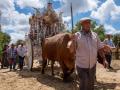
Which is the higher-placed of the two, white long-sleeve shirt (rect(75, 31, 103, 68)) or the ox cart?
the ox cart

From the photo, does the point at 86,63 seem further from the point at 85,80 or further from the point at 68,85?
the point at 68,85

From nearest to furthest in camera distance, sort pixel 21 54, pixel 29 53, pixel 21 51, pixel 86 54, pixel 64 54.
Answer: pixel 86 54, pixel 64 54, pixel 29 53, pixel 21 51, pixel 21 54

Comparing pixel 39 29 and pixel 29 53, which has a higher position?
pixel 39 29

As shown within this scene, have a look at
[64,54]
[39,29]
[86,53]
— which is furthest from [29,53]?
[86,53]

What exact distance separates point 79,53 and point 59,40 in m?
7.56

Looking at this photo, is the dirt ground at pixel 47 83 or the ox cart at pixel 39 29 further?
the ox cart at pixel 39 29

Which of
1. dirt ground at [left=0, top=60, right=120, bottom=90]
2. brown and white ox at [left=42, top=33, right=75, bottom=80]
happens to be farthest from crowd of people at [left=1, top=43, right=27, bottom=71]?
brown and white ox at [left=42, top=33, right=75, bottom=80]

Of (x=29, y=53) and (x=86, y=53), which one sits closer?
(x=86, y=53)

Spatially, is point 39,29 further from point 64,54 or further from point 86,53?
point 86,53

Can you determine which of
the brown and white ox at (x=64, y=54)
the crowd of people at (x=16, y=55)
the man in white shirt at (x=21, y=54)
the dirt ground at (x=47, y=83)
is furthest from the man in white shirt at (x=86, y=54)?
the man in white shirt at (x=21, y=54)

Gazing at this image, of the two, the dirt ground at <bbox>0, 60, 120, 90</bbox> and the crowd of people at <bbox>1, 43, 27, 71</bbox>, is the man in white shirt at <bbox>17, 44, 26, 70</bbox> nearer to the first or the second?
the crowd of people at <bbox>1, 43, 27, 71</bbox>

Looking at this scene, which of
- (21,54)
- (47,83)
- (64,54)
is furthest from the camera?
(21,54)

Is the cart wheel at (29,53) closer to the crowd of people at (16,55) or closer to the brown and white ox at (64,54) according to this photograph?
the crowd of people at (16,55)

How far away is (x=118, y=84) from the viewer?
13547mm
